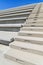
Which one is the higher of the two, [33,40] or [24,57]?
[33,40]

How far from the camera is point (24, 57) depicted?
0.92 metres

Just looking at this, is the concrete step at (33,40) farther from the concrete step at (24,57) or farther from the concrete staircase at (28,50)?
the concrete step at (24,57)

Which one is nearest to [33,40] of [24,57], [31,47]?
[31,47]

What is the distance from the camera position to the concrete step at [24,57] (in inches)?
33.4

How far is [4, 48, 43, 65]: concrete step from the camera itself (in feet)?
2.78

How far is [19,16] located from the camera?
78.7 inches

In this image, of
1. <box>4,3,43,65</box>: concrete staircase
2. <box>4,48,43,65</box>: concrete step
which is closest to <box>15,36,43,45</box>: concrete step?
<box>4,3,43,65</box>: concrete staircase

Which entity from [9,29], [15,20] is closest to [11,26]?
[9,29]

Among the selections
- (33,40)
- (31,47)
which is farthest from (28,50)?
(33,40)

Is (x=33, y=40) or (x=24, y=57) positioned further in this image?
(x=33, y=40)

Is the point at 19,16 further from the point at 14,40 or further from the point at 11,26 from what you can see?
the point at 14,40

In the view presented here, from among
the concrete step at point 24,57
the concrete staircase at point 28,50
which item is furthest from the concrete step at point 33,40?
the concrete step at point 24,57

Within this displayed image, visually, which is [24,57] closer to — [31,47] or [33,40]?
[31,47]

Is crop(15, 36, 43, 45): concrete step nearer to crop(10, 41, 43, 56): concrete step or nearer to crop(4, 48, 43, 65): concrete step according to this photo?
crop(10, 41, 43, 56): concrete step
